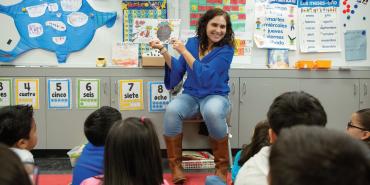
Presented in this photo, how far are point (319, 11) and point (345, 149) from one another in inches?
142

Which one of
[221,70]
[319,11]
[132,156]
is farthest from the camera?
[319,11]

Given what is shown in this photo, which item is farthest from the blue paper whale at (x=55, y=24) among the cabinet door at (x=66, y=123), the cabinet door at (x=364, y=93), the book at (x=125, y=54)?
the cabinet door at (x=364, y=93)

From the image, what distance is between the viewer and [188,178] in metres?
3.11

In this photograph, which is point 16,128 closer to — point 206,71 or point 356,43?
point 206,71

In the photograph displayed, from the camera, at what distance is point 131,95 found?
3.71 metres

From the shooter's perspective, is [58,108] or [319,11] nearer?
[58,108]

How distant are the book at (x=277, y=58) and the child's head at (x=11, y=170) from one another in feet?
11.4

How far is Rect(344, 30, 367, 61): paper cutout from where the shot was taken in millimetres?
4000

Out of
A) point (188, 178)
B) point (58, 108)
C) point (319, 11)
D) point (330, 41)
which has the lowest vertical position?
point (188, 178)

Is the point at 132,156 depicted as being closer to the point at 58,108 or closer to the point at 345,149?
the point at 345,149

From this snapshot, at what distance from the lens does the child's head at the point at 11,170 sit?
62 centimetres

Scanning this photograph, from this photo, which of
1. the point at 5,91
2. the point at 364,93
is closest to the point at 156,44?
the point at 5,91

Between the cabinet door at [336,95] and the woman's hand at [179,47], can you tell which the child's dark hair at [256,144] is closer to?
the woman's hand at [179,47]

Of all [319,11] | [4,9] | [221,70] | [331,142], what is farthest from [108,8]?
[331,142]
